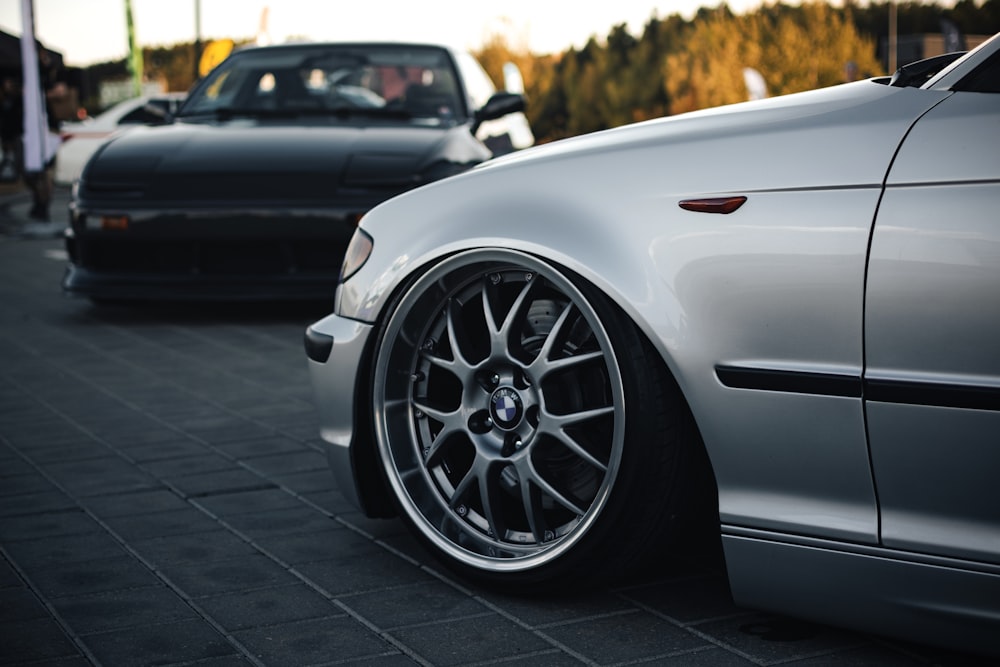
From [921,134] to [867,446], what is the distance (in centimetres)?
56

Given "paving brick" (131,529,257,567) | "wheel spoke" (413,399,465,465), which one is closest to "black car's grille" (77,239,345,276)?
"paving brick" (131,529,257,567)

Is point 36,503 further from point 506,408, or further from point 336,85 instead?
point 336,85

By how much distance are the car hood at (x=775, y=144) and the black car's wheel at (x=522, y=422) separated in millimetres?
286

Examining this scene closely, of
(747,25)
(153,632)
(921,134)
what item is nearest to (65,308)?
(153,632)

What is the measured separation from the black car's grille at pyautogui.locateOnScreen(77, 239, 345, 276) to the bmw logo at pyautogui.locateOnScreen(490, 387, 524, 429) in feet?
12.6

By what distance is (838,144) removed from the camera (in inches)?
95.6

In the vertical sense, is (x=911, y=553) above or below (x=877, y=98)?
below

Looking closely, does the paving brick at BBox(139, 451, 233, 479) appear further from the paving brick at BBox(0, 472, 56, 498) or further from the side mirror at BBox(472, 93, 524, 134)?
the side mirror at BBox(472, 93, 524, 134)

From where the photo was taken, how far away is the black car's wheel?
2654mm

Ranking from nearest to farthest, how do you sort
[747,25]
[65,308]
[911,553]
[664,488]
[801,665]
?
1. [911,553]
2. [801,665]
3. [664,488]
4. [65,308]
5. [747,25]

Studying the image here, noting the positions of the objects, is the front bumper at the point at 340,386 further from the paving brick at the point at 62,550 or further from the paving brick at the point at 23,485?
the paving brick at the point at 23,485

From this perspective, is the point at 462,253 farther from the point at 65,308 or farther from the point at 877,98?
the point at 65,308

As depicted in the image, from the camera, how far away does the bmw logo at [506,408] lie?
287 cm

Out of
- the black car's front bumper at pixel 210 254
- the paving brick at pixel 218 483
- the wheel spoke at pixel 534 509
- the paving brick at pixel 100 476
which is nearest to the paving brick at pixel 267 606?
the wheel spoke at pixel 534 509
